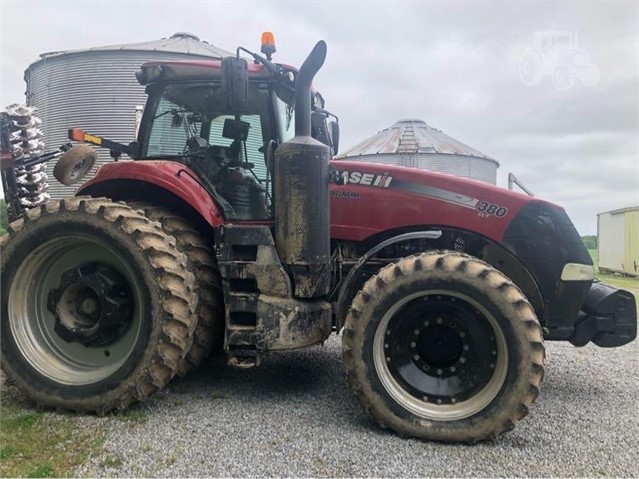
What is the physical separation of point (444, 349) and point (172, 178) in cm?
238

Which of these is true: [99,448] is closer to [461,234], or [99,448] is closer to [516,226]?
[461,234]

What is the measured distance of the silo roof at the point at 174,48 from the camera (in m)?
11.3

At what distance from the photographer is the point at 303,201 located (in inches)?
150

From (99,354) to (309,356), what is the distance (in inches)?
82.6

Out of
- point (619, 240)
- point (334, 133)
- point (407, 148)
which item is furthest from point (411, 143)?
point (334, 133)

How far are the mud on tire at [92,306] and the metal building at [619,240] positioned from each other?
18040 mm

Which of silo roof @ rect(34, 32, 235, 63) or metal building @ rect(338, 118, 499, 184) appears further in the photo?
metal building @ rect(338, 118, 499, 184)

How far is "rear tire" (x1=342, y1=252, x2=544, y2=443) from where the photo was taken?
3299 millimetres

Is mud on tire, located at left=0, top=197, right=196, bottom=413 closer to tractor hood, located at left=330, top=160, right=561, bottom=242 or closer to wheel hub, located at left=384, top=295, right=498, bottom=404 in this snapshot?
tractor hood, located at left=330, top=160, right=561, bottom=242

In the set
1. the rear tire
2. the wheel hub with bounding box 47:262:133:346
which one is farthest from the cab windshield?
the rear tire

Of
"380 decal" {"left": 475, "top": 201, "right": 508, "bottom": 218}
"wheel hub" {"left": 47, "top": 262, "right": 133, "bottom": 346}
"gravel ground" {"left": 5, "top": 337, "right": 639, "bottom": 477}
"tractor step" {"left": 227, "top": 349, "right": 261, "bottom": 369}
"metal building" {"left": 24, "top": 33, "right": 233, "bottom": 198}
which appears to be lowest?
"gravel ground" {"left": 5, "top": 337, "right": 639, "bottom": 477}

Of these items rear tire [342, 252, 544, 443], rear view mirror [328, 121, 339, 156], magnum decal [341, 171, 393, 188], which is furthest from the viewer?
rear view mirror [328, 121, 339, 156]

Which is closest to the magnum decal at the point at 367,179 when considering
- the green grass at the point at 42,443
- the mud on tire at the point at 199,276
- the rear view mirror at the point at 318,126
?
the rear view mirror at the point at 318,126

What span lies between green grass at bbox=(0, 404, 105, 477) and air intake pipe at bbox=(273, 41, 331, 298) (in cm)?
171
